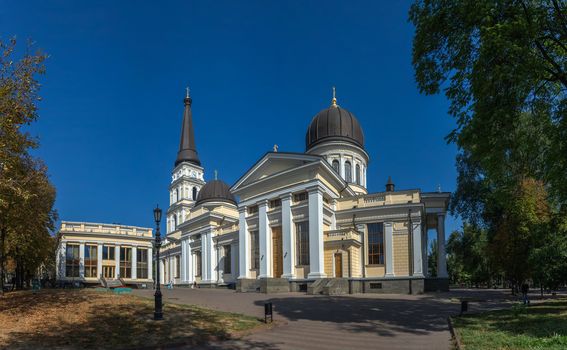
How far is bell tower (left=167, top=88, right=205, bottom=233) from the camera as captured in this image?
7725cm

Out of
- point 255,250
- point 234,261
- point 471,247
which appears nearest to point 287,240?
point 255,250

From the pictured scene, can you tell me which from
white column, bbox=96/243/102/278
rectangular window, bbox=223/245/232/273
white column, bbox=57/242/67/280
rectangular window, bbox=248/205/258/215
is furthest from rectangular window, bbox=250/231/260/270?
white column, bbox=57/242/67/280

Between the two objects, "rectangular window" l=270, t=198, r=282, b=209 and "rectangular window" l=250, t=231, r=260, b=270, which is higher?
"rectangular window" l=270, t=198, r=282, b=209

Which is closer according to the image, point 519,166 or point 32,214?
point 519,166

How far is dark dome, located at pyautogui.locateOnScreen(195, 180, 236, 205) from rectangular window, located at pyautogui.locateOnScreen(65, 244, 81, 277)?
23274 millimetres

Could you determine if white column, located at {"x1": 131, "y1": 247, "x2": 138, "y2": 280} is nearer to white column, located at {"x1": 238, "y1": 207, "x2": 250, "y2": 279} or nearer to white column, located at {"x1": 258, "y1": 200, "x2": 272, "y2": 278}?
white column, located at {"x1": 238, "y1": 207, "x2": 250, "y2": 279}

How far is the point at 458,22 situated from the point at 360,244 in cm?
2485

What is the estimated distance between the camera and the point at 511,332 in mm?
11383

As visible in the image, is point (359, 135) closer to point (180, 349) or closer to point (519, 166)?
point (519, 166)

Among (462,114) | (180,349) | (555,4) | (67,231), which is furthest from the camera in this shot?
(67,231)

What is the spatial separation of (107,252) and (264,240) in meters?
42.5

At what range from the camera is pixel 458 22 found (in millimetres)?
15219

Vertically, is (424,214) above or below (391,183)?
below

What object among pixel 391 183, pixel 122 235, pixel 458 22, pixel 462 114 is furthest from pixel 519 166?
pixel 122 235
